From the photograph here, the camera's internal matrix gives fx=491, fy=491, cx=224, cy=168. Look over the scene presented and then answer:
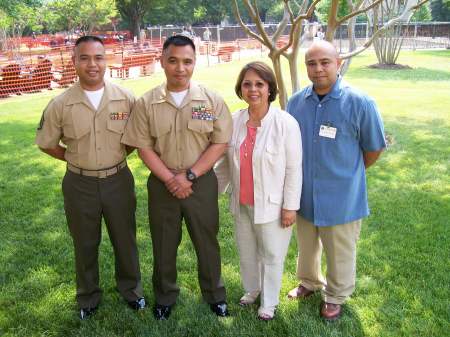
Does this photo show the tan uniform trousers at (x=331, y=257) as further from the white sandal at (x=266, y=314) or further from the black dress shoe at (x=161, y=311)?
the black dress shoe at (x=161, y=311)

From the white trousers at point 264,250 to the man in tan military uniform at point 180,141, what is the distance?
0.22 metres

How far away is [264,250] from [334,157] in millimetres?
767

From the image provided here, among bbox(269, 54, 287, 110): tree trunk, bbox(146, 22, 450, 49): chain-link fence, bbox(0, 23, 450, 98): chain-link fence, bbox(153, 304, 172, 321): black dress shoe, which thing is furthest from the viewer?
bbox(146, 22, 450, 49): chain-link fence

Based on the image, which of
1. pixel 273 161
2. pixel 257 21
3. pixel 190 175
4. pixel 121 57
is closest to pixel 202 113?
pixel 190 175

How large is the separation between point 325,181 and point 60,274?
2.39 metres

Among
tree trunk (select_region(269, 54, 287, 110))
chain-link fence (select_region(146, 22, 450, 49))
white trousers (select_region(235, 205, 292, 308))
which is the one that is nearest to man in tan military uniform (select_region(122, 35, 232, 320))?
white trousers (select_region(235, 205, 292, 308))

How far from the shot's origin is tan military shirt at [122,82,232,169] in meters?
2.94

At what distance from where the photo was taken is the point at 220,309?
11.2ft

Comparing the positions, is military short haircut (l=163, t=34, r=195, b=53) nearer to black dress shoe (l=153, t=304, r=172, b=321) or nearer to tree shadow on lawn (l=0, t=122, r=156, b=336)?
black dress shoe (l=153, t=304, r=172, b=321)

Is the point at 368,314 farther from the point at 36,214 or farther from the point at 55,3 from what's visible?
the point at 55,3

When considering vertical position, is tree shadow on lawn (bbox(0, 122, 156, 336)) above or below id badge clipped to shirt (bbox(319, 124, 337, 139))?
below

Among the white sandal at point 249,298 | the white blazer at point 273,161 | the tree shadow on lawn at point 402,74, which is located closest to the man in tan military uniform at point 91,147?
the white blazer at point 273,161

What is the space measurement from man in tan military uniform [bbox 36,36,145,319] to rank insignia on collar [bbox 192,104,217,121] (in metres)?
0.47

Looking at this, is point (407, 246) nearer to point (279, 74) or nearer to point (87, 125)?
point (279, 74)
